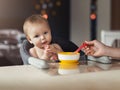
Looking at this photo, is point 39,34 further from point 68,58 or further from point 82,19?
point 82,19

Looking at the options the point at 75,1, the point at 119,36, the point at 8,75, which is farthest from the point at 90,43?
the point at 75,1

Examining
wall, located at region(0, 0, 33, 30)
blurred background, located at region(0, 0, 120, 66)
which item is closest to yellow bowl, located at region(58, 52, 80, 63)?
blurred background, located at region(0, 0, 120, 66)

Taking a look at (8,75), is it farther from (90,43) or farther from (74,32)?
(74,32)

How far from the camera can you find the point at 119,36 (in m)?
1.62

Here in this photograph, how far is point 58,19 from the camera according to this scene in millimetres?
1778

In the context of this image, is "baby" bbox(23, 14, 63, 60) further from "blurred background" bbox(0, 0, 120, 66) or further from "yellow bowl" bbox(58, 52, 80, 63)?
"blurred background" bbox(0, 0, 120, 66)

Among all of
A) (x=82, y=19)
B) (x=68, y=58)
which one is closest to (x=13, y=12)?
(x=82, y=19)

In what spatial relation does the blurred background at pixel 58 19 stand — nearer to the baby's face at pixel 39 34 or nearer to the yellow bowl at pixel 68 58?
the baby's face at pixel 39 34

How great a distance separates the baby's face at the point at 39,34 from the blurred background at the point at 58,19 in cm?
81

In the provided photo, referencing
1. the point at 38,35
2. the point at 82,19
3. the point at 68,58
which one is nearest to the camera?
the point at 68,58

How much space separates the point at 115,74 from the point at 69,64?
0.11m

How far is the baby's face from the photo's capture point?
2.19ft

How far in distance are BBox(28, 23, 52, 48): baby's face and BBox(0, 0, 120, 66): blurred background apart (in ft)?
2.65

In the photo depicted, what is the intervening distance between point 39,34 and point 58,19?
3.66 feet
